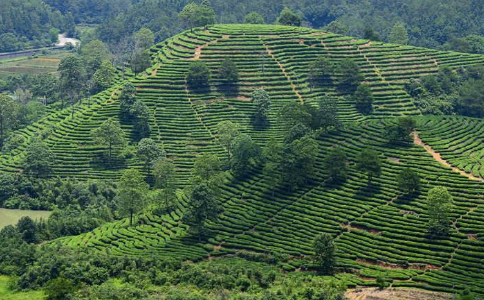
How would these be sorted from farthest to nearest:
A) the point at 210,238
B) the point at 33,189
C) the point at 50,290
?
the point at 33,189 → the point at 210,238 → the point at 50,290

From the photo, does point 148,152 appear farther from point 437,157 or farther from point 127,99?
point 437,157

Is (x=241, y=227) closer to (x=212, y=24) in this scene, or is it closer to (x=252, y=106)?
(x=252, y=106)

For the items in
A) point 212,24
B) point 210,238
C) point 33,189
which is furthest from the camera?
point 212,24

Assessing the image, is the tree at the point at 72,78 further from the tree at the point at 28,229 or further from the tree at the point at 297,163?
the tree at the point at 297,163

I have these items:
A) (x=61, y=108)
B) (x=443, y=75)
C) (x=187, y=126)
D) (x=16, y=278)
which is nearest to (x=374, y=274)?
(x=16, y=278)

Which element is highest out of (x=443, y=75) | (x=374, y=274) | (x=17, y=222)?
(x=443, y=75)

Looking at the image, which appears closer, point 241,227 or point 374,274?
point 374,274

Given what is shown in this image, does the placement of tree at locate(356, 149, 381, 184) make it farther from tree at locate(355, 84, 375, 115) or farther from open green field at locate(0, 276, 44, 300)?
open green field at locate(0, 276, 44, 300)

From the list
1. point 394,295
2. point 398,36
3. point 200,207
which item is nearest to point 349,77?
point 200,207
